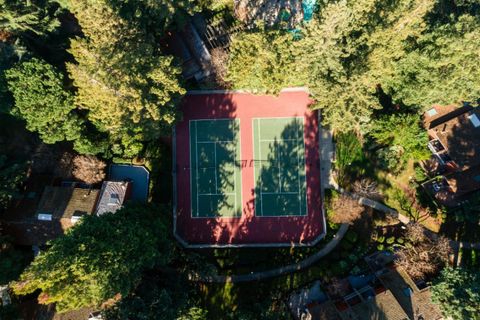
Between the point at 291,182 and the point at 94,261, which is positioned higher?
the point at 291,182

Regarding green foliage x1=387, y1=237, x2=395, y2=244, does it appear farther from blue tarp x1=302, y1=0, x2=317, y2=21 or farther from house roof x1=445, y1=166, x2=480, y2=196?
blue tarp x1=302, y1=0, x2=317, y2=21

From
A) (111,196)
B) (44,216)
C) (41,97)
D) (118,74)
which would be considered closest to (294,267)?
(111,196)

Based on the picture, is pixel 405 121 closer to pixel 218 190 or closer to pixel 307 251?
pixel 307 251

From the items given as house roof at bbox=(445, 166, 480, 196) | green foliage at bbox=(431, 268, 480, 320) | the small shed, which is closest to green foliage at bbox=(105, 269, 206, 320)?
the small shed

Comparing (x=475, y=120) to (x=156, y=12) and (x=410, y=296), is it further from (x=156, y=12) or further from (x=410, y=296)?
(x=156, y=12)

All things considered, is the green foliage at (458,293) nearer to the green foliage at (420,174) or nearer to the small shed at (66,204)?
the green foliage at (420,174)

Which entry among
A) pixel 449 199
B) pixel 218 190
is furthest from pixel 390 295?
pixel 218 190
